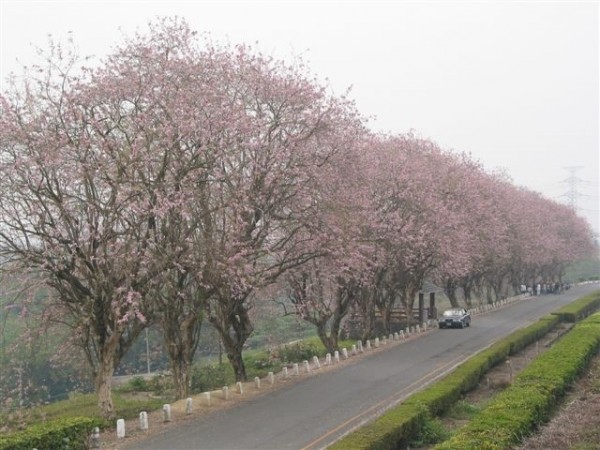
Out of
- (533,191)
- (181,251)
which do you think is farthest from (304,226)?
(533,191)

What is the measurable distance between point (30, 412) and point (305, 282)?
44.1 feet

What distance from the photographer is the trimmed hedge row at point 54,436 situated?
13398 millimetres

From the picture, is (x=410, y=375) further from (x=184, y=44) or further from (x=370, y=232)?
(x=184, y=44)

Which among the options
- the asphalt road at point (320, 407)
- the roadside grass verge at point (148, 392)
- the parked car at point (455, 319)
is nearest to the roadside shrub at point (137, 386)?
the roadside grass verge at point (148, 392)

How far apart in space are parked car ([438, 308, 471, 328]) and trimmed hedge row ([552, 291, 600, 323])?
20.3 ft

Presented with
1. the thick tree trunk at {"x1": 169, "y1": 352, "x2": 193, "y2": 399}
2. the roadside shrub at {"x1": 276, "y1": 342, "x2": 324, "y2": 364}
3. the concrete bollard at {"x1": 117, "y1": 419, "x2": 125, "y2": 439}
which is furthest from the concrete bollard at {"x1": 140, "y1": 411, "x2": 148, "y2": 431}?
the roadside shrub at {"x1": 276, "y1": 342, "x2": 324, "y2": 364}

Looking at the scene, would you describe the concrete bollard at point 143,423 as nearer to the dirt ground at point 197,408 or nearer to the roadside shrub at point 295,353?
the dirt ground at point 197,408

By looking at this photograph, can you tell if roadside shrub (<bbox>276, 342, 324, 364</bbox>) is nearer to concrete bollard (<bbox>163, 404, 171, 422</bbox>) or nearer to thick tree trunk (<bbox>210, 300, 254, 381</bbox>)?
thick tree trunk (<bbox>210, 300, 254, 381</bbox>)

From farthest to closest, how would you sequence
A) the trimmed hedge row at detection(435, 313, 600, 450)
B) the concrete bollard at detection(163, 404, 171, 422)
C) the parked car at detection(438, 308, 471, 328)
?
the parked car at detection(438, 308, 471, 328) < the concrete bollard at detection(163, 404, 171, 422) < the trimmed hedge row at detection(435, 313, 600, 450)

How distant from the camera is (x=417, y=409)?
16.6 metres

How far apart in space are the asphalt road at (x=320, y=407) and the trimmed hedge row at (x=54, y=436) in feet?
5.78

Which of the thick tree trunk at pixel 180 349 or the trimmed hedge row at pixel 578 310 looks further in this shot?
the trimmed hedge row at pixel 578 310

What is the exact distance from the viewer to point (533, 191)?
276ft

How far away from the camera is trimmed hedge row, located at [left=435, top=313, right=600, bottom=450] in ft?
38.5
